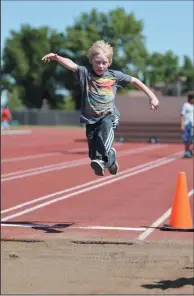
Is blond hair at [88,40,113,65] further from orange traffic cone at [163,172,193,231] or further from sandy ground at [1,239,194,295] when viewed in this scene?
orange traffic cone at [163,172,193,231]

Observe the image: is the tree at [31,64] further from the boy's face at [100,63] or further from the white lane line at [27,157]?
the boy's face at [100,63]

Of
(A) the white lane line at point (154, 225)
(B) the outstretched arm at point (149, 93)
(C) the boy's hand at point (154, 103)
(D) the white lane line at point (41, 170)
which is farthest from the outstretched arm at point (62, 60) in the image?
(D) the white lane line at point (41, 170)

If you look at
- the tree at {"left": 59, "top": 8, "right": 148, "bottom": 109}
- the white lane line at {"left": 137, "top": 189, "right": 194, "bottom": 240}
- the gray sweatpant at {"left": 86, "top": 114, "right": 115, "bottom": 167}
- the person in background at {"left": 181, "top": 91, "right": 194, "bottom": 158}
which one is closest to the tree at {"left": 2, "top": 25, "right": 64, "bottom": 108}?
the tree at {"left": 59, "top": 8, "right": 148, "bottom": 109}

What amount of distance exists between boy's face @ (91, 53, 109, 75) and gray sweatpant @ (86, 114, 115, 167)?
39 cm

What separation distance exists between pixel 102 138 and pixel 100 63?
66 cm

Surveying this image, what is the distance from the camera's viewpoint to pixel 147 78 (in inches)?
3127

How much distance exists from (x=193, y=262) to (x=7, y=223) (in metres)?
3.34

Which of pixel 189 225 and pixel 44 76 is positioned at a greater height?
pixel 44 76

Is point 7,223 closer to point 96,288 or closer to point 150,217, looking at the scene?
point 150,217

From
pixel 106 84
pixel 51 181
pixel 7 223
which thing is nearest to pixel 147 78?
pixel 51 181

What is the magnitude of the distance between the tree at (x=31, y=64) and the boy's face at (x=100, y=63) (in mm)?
65989

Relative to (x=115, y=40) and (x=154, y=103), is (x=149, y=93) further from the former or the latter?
(x=115, y=40)

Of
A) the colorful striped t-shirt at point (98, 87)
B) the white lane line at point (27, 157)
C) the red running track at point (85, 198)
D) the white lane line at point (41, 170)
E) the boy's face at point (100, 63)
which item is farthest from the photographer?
the white lane line at point (27, 157)

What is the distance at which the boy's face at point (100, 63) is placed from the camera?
4.24 meters
